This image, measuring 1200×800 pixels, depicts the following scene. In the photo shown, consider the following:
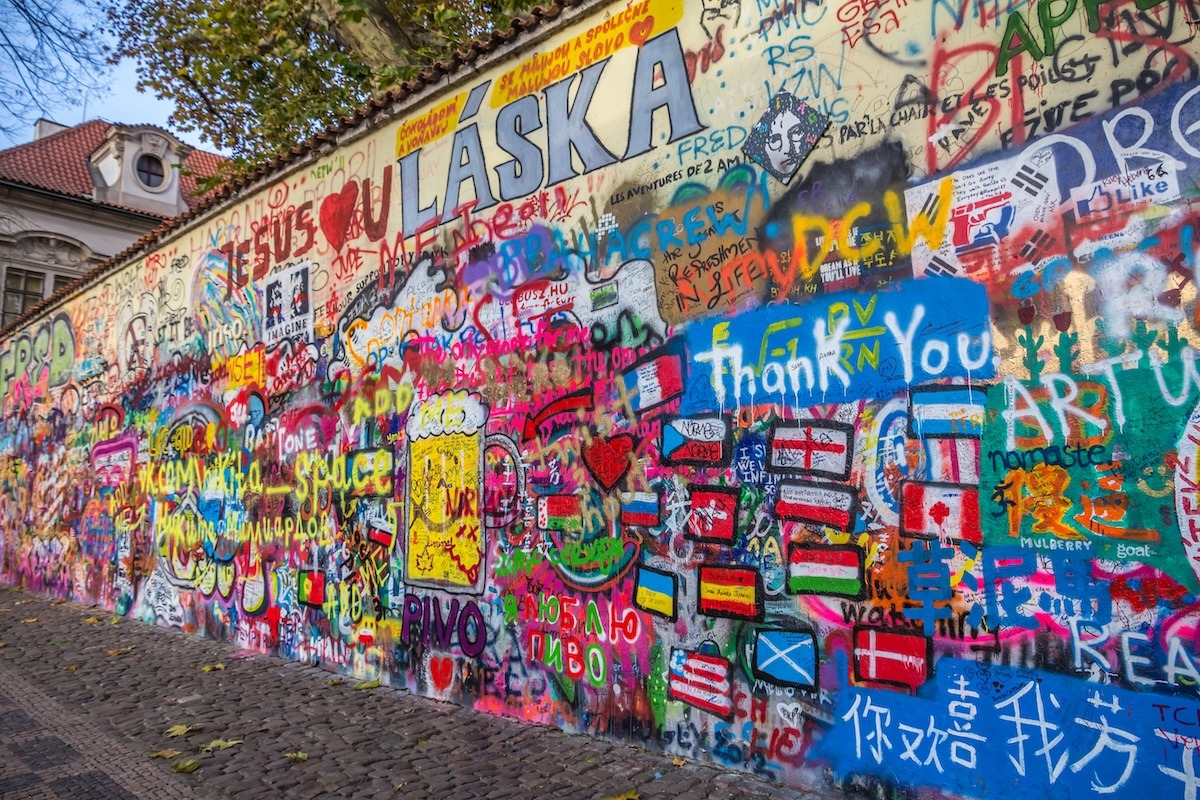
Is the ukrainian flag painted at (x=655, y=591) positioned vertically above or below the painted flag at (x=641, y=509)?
below

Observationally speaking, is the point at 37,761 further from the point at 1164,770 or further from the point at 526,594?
the point at 1164,770

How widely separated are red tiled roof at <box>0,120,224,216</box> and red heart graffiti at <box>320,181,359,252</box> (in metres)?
15.9

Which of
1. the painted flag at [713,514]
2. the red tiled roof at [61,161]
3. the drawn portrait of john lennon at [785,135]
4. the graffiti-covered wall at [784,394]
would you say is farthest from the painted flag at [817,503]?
the red tiled roof at [61,161]

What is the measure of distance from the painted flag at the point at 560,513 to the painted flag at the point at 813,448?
144cm

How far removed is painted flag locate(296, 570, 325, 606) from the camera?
7066 mm

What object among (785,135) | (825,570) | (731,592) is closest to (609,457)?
(731,592)

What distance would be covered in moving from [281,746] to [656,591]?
254 centimetres

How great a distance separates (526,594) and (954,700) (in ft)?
9.04

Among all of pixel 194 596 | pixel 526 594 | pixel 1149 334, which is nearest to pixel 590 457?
pixel 526 594

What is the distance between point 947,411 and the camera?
3.50m

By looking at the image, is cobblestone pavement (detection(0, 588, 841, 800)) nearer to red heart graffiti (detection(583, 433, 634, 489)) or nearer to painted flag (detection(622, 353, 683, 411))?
red heart graffiti (detection(583, 433, 634, 489))

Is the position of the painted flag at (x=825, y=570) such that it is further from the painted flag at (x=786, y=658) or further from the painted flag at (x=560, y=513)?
the painted flag at (x=560, y=513)

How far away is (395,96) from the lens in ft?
22.0

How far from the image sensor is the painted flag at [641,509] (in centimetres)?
458
